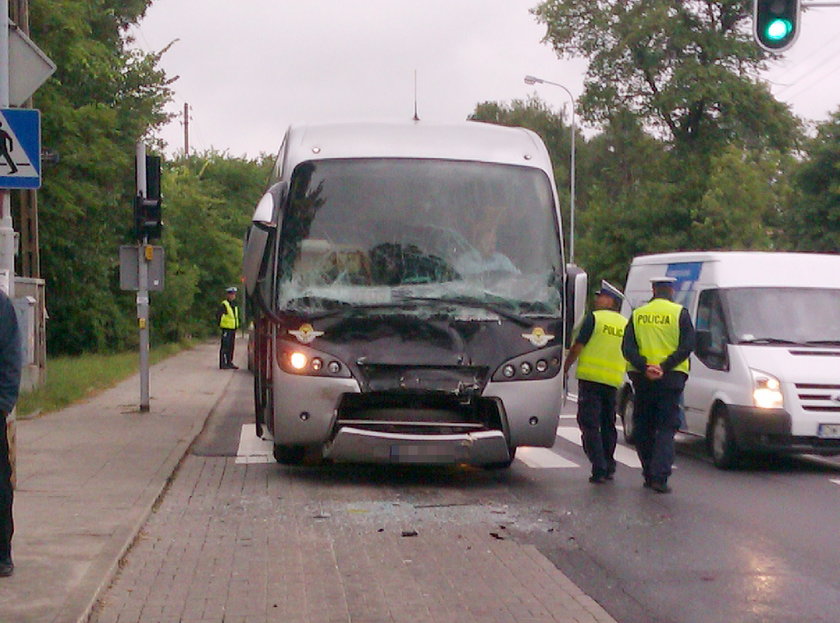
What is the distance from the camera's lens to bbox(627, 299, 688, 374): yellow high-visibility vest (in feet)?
36.5

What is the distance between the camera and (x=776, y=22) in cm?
1336

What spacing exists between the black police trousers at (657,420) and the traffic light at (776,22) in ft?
14.1

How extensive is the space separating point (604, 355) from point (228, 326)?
20.5 metres

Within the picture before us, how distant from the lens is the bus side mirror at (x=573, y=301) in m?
Answer: 11.3

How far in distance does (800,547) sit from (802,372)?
4.11m

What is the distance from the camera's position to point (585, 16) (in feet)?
170

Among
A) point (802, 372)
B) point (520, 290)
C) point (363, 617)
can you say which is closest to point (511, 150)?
Answer: point (520, 290)

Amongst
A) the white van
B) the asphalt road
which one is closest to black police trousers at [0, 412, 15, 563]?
the asphalt road

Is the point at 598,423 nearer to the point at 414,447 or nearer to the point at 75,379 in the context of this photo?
the point at 414,447

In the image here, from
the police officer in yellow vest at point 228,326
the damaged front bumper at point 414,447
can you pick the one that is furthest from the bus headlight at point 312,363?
the police officer in yellow vest at point 228,326

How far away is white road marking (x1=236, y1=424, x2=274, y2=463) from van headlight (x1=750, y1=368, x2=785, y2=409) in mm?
4871

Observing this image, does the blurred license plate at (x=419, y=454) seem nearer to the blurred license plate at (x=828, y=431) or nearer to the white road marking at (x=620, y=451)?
the white road marking at (x=620, y=451)

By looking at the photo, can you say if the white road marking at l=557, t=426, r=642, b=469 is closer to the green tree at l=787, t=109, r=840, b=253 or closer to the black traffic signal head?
the black traffic signal head

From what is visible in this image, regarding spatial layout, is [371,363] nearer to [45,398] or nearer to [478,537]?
[478,537]
